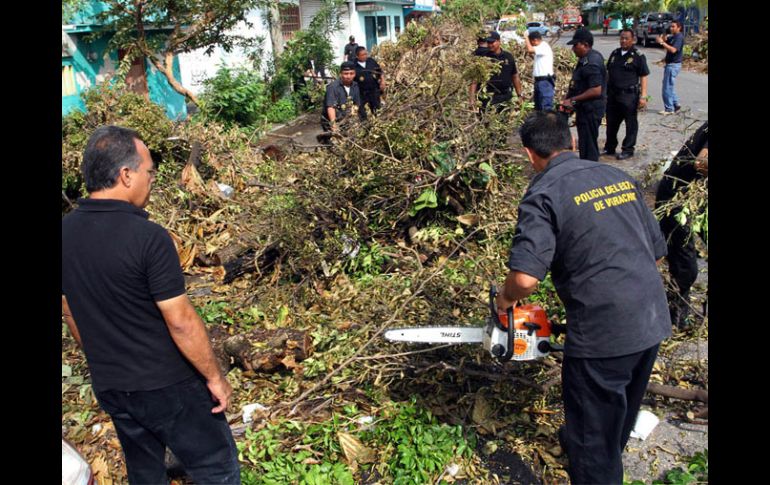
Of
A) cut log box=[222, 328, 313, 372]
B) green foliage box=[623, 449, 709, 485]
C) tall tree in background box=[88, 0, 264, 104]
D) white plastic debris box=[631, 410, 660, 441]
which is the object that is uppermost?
tall tree in background box=[88, 0, 264, 104]

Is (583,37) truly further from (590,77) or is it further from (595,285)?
(595,285)

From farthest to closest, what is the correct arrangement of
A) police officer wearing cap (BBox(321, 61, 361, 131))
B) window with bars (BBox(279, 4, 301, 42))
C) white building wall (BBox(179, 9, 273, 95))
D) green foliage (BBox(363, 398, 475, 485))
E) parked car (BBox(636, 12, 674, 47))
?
parked car (BBox(636, 12, 674, 47)) → window with bars (BBox(279, 4, 301, 42)) → white building wall (BBox(179, 9, 273, 95)) → police officer wearing cap (BBox(321, 61, 361, 131)) → green foliage (BBox(363, 398, 475, 485))

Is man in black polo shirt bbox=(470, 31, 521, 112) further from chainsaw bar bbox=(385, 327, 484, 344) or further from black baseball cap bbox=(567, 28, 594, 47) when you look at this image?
chainsaw bar bbox=(385, 327, 484, 344)

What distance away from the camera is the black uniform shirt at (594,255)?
2.56 metres

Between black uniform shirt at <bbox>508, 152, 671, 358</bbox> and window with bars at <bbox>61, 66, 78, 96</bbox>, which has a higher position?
window with bars at <bbox>61, 66, 78, 96</bbox>

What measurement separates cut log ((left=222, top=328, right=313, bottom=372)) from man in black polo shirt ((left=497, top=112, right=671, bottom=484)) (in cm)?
193

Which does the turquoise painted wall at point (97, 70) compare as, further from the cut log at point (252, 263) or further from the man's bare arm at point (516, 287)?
the man's bare arm at point (516, 287)

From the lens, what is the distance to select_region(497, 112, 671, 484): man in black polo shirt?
2.57 m

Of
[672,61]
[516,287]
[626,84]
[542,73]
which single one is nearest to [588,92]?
[626,84]

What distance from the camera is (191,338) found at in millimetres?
2369

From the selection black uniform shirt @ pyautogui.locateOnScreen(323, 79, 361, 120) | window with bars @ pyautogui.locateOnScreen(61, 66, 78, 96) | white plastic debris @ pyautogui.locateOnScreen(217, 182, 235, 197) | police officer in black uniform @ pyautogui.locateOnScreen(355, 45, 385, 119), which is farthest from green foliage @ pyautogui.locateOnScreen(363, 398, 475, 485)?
window with bars @ pyautogui.locateOnScreen(61, 66, 78, 96)

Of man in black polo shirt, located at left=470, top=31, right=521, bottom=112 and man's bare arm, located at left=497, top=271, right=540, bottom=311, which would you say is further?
man in black polo shirt, located at left=470, top=31, right=521, bottom=112

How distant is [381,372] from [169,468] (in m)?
1.35

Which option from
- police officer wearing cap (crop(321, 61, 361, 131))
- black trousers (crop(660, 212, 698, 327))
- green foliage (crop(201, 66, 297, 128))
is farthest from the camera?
green foliage (crop(201, 66, 297, 128))
